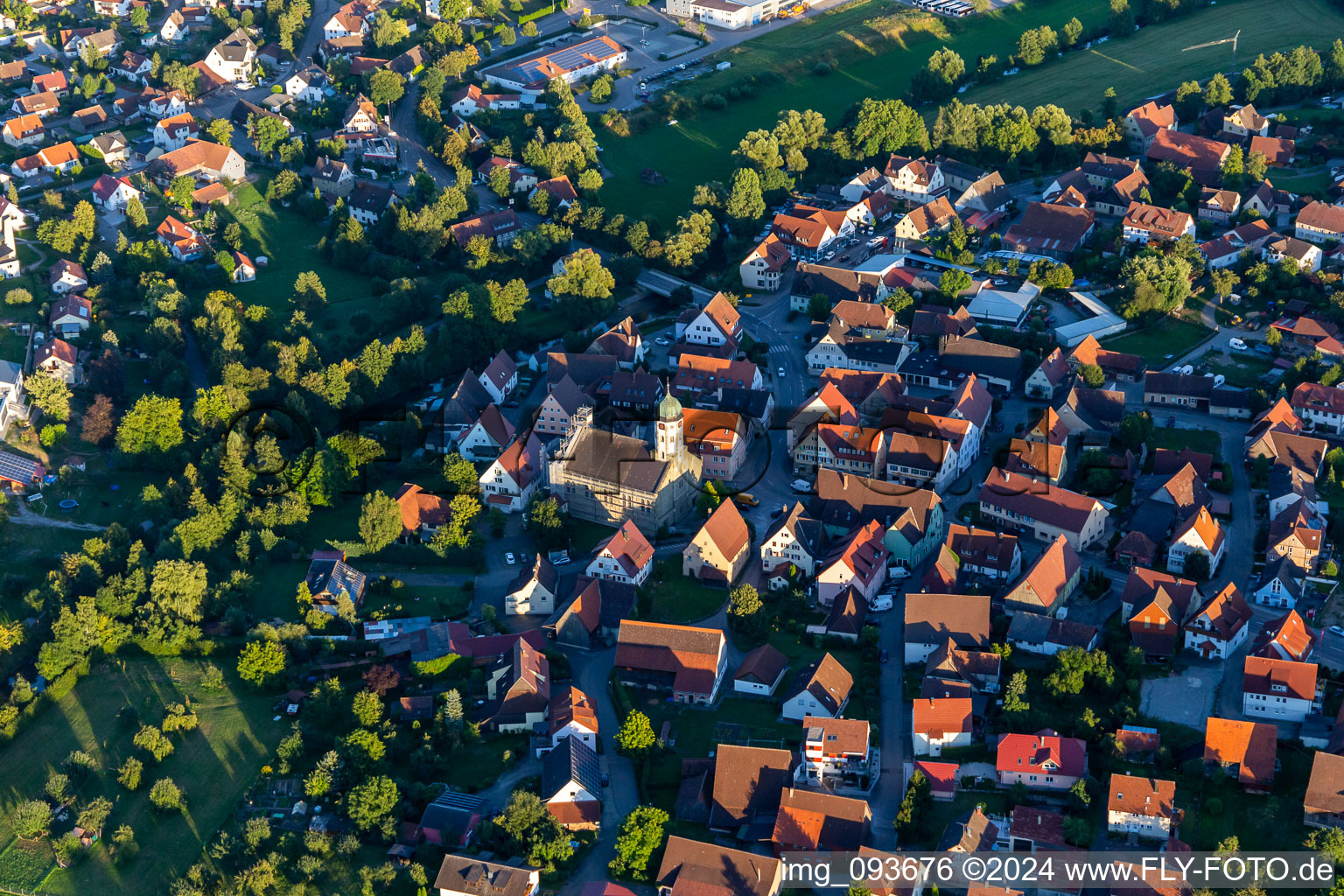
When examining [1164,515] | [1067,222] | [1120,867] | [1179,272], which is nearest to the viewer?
[1120,867]

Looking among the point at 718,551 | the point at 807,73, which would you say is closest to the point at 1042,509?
the point at 718,551

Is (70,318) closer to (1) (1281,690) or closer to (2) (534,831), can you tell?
(2) (534,831)

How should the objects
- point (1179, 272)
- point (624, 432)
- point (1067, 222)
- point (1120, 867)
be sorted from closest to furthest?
point (1120, 867)
point (624, 432)
point (1179, 272)
point (1067, 222)

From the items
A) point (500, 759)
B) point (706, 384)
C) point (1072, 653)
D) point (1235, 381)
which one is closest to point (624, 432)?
point (706, 384)

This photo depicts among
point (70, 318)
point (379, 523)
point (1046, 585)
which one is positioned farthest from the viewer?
point (70, 318)

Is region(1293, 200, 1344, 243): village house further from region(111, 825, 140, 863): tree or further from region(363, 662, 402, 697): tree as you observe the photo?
region(111, 825, 140, 863): tree

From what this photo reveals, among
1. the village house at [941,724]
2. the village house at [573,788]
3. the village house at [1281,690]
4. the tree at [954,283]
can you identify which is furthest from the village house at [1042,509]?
the village house at [573,788]

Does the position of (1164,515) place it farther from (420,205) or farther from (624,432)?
(420,205)
